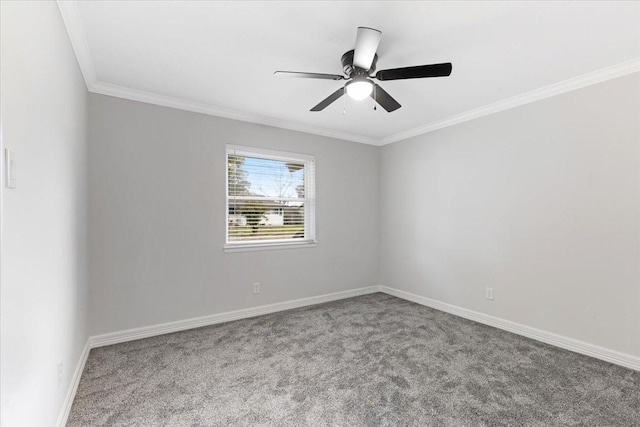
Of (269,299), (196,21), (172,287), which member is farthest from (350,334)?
(196,21)

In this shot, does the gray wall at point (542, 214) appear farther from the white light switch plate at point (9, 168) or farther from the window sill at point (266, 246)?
the white light switch plate at point (9, 168)

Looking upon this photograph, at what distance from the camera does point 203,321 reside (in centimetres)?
340

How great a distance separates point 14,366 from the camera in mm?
1110

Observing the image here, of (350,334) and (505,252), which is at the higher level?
(505,252)

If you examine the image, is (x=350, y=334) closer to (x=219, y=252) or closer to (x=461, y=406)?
(x=461, y=406)

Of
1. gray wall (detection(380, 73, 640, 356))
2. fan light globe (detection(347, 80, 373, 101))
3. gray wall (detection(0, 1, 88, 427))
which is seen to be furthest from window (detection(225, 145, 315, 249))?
fan light globe (detection(347, 80, 373, 101))

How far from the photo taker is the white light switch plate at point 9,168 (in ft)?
3.42

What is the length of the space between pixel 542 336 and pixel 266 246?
3.08m

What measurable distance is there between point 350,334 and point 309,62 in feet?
8.49

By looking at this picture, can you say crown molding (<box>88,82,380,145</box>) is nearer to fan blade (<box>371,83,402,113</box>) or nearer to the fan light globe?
fan blade (<box>371,83,402,113</box>)

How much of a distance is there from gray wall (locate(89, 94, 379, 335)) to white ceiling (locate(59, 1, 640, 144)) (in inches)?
12.8

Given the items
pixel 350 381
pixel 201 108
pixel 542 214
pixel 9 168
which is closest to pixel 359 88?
A: pixel 9 168

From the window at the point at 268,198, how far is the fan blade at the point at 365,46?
2072 mm

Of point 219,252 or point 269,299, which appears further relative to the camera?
point 269,299
